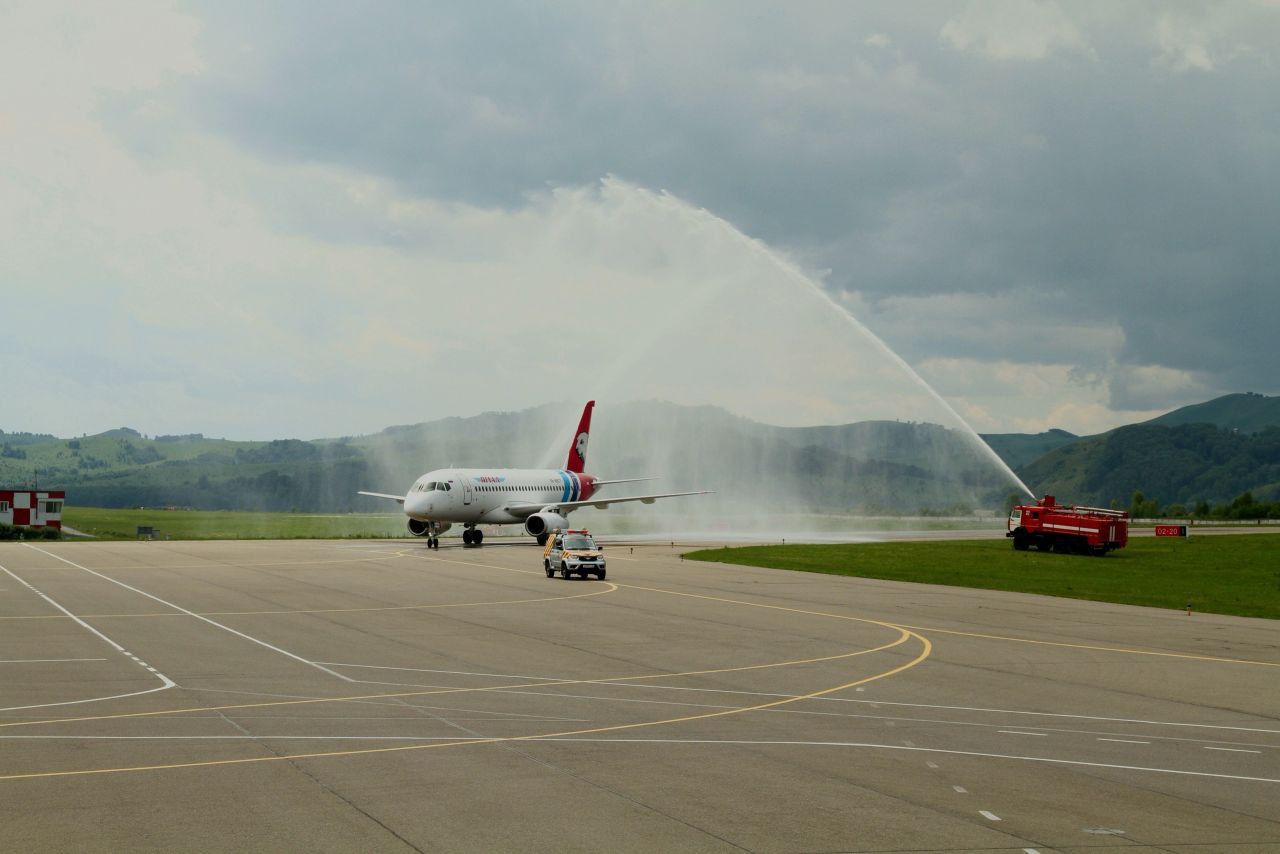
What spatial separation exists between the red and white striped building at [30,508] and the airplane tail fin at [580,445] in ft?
159

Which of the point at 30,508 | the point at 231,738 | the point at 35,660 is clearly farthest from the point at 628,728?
the point at 30,508

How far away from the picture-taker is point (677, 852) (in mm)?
11539

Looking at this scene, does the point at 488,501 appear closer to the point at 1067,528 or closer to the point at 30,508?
the point at 1067,528

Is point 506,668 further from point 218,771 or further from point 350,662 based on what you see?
point 218,771

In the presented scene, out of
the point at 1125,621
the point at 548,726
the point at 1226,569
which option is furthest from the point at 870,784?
the point at 1226,569

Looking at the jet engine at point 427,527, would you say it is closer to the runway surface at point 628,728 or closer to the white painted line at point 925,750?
the runway surface at point 628,728

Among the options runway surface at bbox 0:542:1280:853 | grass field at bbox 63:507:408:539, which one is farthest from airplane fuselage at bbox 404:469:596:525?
grass field at bbox 63:507:408:539

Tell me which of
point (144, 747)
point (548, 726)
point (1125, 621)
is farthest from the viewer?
point (1125, 621)

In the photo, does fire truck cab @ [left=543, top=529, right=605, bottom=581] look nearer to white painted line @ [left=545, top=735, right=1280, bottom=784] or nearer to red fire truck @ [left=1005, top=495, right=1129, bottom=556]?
white painted line @ [left=545, top=735, right=1280, bottom=784]

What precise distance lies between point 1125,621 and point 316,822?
32.3 m

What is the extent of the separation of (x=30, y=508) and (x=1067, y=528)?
297 feet

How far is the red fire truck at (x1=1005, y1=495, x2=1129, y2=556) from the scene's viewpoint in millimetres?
74688

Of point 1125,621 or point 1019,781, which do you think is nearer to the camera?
point 1019,781

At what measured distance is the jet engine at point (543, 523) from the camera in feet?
257
